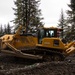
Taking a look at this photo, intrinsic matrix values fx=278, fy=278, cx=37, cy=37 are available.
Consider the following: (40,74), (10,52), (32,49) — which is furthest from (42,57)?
(40,74)

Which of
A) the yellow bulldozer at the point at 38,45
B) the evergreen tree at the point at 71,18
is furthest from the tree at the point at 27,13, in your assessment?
the yellow bulldozer at the point at 38,45

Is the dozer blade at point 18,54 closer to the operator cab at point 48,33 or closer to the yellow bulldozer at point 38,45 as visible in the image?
the yellow bulldozer at point 38,45

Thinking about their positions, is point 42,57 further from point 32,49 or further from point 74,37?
point 74,37

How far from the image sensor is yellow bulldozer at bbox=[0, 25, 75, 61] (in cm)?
1953

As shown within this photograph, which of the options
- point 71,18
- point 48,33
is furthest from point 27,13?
point 48,33

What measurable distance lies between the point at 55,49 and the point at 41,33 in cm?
157

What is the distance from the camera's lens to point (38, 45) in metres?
Answer: 19.9

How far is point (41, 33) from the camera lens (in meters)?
20.4

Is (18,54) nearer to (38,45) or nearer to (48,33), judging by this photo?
(38,45)

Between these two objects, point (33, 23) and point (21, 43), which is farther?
point (33, 23)

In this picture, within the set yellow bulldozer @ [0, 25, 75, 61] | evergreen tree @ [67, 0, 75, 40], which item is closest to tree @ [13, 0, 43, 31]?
evergreen tree @ [67, 0, 75, 40]

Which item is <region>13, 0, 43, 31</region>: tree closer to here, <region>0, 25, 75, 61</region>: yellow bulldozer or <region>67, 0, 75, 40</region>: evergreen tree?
<region>67, 0, 75, 40</region>: evergreen tree

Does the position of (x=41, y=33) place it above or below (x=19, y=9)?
below

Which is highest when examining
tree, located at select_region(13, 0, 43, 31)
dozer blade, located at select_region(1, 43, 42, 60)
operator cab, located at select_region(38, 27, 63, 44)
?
tree, located at select_region(13, 0, 43, 31)
